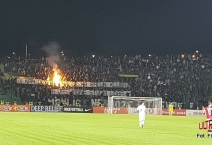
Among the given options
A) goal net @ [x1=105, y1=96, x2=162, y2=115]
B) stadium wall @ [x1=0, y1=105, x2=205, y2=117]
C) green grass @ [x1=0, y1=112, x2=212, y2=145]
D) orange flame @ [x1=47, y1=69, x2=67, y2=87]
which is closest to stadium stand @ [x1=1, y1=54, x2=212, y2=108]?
orange flame @ [x1=47, y1=69, x2=67, y2=87]

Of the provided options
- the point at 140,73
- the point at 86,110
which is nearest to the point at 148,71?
the point at 140,73

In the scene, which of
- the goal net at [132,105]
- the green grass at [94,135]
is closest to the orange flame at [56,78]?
the goal net at [132,105]

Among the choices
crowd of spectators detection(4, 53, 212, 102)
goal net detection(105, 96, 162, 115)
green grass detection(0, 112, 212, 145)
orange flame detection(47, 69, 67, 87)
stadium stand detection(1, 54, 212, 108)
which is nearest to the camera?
green grass detection(0, 112, 212, 145)

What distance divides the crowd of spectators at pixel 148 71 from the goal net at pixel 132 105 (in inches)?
577

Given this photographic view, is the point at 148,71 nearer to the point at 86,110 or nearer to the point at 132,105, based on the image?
the point at 132,105

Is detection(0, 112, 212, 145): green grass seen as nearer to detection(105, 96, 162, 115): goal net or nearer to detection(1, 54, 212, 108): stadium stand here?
detection(105, 96, 162, 115): goal net

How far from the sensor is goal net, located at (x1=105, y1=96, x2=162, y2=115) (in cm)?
7494

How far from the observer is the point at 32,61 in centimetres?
10994

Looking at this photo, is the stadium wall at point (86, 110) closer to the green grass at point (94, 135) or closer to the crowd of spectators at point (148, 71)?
the crowd of spectators at point (148, 71)

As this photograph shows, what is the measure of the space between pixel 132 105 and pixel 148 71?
93.7 ft

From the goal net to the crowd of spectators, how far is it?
14651 mm

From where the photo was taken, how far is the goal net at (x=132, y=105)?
74.9 meters

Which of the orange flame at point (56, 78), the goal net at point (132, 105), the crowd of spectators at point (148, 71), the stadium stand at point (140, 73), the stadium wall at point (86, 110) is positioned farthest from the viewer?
the orange flame at point (56, 78)

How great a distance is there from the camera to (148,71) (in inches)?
4077
